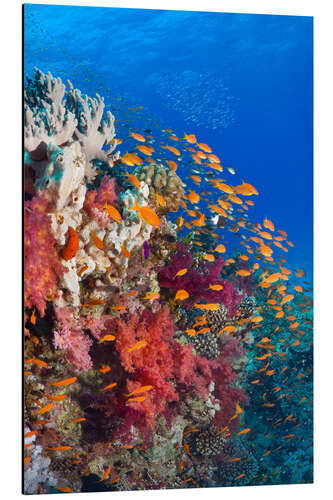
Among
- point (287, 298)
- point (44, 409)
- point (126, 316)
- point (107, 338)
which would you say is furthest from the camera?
point (287, 298)

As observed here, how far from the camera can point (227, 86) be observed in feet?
16.8

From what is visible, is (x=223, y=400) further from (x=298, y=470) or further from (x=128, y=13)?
(x=128, y=13)

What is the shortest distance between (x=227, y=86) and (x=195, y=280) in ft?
7.05

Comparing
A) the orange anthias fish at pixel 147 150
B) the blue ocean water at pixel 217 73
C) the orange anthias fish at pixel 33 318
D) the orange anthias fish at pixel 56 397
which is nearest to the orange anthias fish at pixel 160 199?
the orange anthias fish at pixel 147 150

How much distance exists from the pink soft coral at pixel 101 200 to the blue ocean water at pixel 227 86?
69 centimetres

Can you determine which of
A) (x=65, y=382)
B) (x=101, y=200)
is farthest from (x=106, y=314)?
(x=101, y=200)

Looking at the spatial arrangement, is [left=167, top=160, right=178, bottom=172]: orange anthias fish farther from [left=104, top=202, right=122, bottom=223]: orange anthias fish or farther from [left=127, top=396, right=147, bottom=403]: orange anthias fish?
[left=127, top=396, right=147, bottom=403]: orange anthias fish

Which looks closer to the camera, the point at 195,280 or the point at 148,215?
the point at 148,215

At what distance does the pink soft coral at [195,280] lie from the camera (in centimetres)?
483

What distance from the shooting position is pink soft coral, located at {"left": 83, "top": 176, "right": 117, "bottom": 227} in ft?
14.1

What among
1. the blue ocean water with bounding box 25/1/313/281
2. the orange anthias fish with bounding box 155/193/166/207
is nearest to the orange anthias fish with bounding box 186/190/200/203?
the orange anthias fish with bounding box 155/193/166/207

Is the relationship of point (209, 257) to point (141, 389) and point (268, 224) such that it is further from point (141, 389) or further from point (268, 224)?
point (141, 389)

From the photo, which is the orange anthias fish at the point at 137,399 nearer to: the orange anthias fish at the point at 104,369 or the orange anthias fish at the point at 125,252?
the orange anthias fish at the point at 104,369

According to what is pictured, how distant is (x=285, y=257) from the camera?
579 cm
